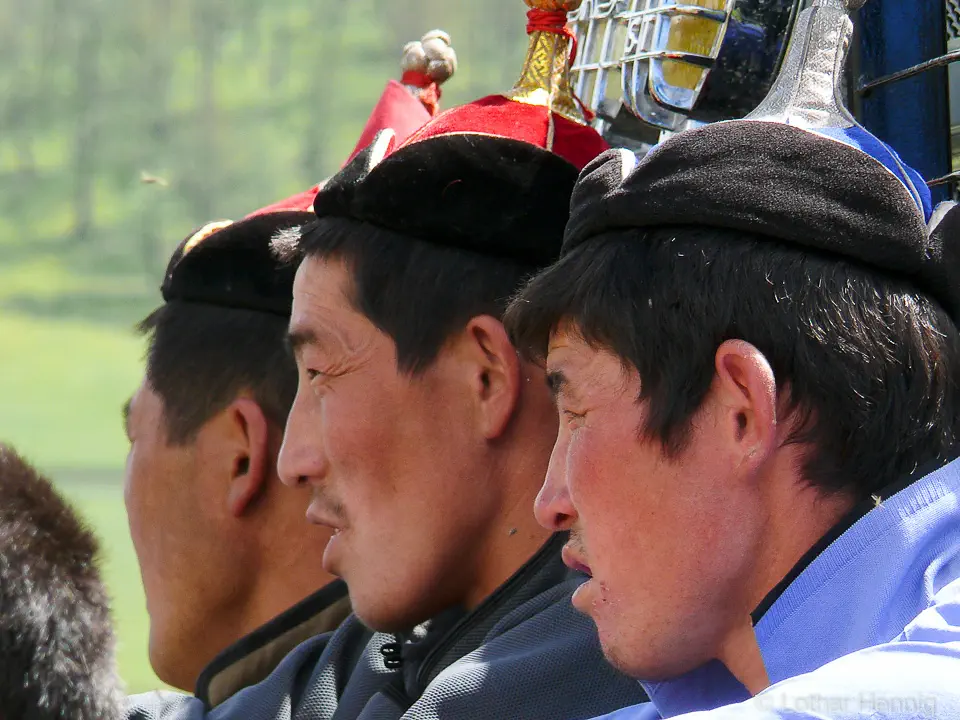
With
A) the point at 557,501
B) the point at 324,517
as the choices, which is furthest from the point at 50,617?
the point at 557,501

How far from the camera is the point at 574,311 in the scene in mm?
1234

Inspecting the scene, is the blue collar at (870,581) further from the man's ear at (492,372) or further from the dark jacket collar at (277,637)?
the dark jacket collar at (277,637)

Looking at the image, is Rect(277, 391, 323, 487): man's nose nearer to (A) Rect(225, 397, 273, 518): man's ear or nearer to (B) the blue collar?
(A) Rect(225, 397, 273, 518): man's ear

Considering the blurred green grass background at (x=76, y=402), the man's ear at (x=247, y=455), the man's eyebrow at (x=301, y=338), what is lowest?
the blurred green grass background at (x=76, y=402)

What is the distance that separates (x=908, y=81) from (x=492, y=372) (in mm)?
607

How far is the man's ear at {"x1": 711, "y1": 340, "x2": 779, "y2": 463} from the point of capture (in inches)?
43.3

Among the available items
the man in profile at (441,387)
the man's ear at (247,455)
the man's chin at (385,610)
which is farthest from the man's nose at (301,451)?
the man's ear at (247,455)

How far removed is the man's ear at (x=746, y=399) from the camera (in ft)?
3.61

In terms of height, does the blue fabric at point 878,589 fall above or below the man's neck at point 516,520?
above

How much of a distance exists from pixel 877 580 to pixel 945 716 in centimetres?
21

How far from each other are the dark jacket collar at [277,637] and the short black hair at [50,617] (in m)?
0.53

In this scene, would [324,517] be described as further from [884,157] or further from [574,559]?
[884,157]

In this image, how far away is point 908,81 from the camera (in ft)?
5.62

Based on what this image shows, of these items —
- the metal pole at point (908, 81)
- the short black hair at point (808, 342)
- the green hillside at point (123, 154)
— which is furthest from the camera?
the green hillside at point (123, 154)
